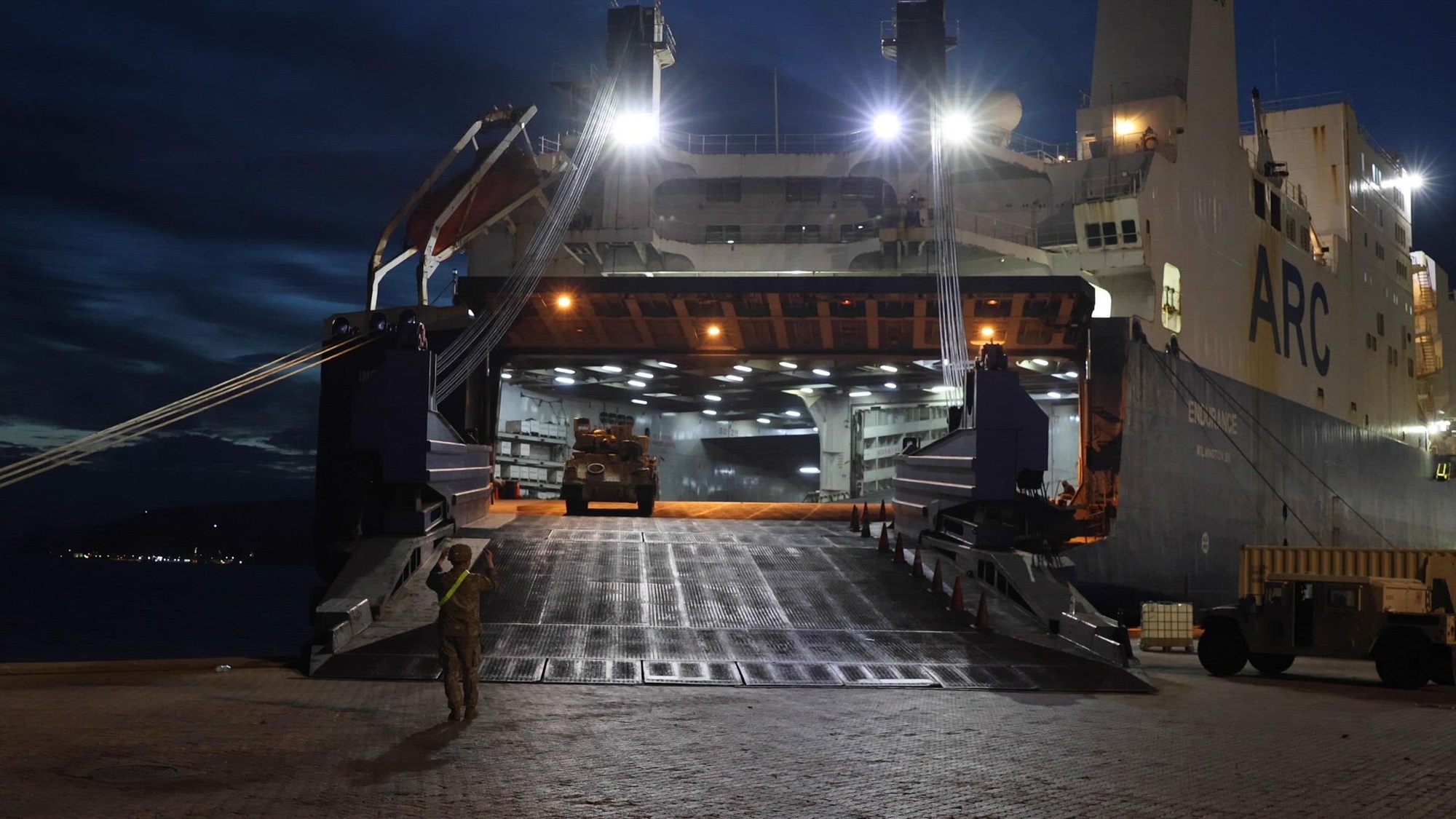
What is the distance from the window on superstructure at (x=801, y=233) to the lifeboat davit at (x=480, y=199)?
26.4 ft

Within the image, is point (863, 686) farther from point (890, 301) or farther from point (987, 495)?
point (890, 301)

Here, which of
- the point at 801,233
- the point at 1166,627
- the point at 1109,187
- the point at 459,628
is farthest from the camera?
the point at 801,233

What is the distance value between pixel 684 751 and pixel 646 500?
18611 mm

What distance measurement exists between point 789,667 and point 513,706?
332cm

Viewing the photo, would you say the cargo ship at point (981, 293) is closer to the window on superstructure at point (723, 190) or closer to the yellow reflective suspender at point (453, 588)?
the window on superstructure at point (723, 190)

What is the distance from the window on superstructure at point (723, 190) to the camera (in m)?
38.4

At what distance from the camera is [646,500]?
1055 inches

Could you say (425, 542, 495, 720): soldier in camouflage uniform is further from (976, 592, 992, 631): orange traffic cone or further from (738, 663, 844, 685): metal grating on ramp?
(976, 592, 992, 631): orange traffic cone

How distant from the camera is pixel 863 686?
11.6m

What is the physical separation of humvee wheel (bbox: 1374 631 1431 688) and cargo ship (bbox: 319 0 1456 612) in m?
6.51

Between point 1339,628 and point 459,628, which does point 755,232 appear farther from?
point 459,628

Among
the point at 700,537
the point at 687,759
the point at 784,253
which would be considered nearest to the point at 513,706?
the point at 687,759

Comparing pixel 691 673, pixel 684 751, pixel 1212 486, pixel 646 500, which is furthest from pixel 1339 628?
pixel 1212 486

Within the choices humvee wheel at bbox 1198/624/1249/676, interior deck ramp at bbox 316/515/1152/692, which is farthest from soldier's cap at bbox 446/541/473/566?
humvee wheel at bbox 1198/624/1249/676
